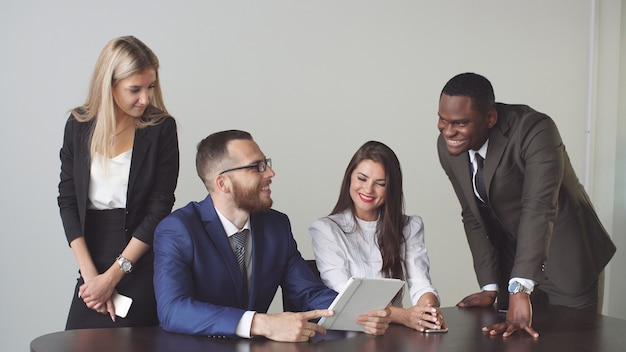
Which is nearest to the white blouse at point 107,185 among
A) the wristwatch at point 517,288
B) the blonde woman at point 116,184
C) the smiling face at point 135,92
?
the blonde woman at point 116,184

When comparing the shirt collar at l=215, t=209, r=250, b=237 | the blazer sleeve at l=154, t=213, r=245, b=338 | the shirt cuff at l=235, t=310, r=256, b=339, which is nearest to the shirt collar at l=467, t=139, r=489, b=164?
the shirt collar at l=215, t=209, r=250, b=237

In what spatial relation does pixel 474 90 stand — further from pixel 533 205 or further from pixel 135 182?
pixel 135 182

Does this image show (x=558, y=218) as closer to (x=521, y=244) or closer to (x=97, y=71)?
(x=521, y=244)

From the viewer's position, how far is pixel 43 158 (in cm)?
425

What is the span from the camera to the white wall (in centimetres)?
422

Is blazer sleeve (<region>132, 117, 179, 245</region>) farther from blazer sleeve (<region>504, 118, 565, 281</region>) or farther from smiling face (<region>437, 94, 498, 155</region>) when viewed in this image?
blazer sleeve (<region>504, 118, 565, 281</region>)

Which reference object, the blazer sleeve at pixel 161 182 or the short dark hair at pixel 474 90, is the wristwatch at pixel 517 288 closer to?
the short dark hair at pixel 474 90

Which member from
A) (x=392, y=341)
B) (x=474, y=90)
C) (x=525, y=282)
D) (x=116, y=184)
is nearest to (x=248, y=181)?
(x=116, y=184)

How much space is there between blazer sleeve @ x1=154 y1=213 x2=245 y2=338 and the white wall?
1.77 metres

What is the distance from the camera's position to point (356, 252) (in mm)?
3367

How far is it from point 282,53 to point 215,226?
2202mm

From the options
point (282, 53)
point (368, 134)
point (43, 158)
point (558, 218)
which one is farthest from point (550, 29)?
point (43, 158)

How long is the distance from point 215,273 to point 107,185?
0.60m

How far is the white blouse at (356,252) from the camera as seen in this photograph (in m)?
3.27
